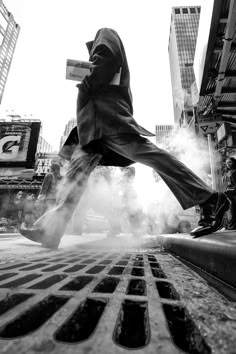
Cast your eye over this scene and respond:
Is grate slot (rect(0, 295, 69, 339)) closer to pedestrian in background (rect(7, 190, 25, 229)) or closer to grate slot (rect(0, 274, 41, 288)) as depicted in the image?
→ grate slot (rect(0, 274, 41, 288))

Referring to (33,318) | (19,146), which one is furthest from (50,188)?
(19,146)

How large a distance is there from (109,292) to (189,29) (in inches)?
2581

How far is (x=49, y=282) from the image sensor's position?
70 centimetres

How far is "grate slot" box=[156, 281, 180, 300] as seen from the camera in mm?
599

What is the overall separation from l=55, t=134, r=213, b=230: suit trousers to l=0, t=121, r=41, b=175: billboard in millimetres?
16181

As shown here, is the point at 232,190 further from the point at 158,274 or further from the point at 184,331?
the point at 184,331

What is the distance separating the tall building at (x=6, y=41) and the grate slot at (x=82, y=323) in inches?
2400

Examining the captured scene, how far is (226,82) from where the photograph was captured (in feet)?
17.9

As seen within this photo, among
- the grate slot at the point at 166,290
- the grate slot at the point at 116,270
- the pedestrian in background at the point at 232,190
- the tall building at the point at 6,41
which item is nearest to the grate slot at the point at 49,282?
the grate slot at the point at 116,270

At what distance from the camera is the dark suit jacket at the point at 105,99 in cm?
171

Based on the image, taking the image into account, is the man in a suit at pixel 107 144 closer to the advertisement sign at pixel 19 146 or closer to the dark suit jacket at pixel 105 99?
the dark suit jacket at pixel 105 99

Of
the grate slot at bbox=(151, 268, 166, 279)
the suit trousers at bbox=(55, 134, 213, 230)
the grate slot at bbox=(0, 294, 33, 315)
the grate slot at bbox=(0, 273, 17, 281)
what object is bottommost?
the grate slot at bbox=(151, 268, 166, 279)

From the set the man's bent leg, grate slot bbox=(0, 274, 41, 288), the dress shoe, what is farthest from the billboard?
grate slot bbox=(0, 274, 41, 288)

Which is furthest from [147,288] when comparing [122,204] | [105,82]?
[122,204]
